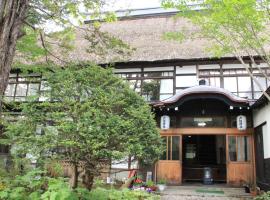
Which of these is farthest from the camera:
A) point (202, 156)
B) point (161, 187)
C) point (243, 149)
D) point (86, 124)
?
point (202, 156)

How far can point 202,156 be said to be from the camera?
55.4ft

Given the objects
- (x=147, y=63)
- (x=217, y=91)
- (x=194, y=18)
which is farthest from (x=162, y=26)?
(x=194, y=18)

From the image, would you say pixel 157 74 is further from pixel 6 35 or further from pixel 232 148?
pixel 6 35

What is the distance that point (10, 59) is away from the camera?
4801mm

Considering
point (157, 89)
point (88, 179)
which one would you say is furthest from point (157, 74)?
point (88, 179)

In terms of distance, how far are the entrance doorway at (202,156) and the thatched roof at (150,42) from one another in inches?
201

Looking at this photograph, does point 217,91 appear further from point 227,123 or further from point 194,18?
point 194,18

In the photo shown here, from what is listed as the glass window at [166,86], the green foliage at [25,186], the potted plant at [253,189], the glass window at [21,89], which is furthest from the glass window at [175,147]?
the glass window at [21,89]

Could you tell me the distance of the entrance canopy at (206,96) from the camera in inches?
448

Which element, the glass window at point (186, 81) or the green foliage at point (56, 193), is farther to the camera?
the glass window at point (186, 81)

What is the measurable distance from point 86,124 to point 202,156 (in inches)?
515

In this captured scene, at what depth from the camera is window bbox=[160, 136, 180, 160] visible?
12.4 metres

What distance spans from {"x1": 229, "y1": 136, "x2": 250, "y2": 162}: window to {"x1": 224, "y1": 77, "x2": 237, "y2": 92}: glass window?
2.40 m

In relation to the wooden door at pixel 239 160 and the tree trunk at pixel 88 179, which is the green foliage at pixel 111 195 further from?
the wooden door at pixel 239 160
